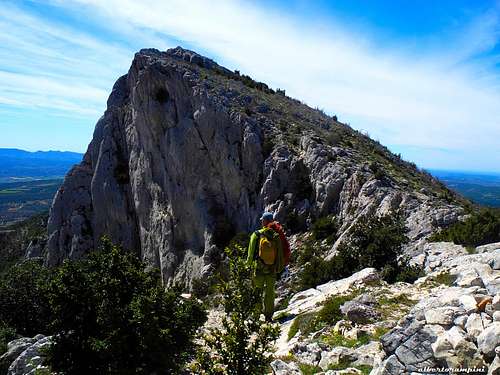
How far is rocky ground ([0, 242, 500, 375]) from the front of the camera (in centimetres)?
747

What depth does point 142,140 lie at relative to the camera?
4931 centimetres

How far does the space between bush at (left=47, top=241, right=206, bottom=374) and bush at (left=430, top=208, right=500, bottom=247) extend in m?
11.8

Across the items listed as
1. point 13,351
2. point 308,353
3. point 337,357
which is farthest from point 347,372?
point 13,351

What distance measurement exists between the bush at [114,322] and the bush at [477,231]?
1176 centimetres

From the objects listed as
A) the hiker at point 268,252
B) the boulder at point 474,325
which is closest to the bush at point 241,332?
the boulder at point 474,325

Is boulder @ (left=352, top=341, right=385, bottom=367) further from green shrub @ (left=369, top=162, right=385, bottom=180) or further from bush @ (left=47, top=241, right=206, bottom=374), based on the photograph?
green shrub @ (left=369, top=162, right=385, bottom=180)

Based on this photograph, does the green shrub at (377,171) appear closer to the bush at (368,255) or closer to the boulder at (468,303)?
the bush at (368,255)

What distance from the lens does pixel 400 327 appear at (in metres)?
9.12

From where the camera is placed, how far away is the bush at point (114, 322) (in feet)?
35.4

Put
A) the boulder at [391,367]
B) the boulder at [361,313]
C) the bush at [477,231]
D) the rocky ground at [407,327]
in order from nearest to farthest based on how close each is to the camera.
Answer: the rocky ground at [407,327]
the boulder at [391,367]
the boulder at [361,313]
the bush at [477,231]

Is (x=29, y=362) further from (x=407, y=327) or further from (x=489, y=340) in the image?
(x=489, y=340)

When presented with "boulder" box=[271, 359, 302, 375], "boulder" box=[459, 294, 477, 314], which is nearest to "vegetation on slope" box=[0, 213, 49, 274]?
"boulder" box=[271, 359, 302, 375]

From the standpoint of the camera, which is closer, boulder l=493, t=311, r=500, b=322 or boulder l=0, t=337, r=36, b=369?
boulder l=493, t=311, r=500, b=322

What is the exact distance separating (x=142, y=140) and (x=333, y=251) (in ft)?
100
